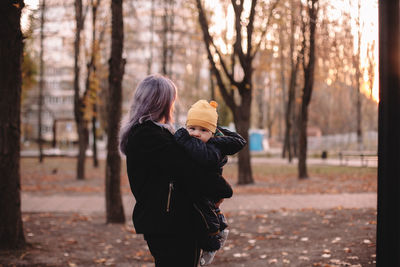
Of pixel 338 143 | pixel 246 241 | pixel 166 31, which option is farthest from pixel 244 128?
pixel 338 143

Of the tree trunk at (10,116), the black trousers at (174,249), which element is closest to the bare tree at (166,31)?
the tree trunk at (10,116)

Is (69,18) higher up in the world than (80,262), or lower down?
higher up

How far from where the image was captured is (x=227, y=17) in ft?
76.7

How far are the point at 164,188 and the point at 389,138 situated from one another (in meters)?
1.43

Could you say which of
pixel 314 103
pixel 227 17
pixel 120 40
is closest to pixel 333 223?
pixel 120 40

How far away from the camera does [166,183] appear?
9.20 ft

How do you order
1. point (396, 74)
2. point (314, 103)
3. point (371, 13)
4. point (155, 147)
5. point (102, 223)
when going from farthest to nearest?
point (314, 103), point (102, 223), point (371, 13), point (396, 74), point (155, 147)

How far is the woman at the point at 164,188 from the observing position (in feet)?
9.07

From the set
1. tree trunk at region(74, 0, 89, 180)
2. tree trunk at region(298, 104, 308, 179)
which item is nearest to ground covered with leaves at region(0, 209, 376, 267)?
tree trunk at region(298, 104, 308, 179)

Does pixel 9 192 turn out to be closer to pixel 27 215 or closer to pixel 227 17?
pixel 27 215

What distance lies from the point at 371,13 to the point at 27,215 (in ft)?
26.7

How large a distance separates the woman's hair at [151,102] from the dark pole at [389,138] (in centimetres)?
134

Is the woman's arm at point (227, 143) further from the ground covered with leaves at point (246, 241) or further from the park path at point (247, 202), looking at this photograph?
the park path at point (247, 202)

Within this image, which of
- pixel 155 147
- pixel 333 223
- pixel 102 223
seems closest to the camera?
pixel 155 147
